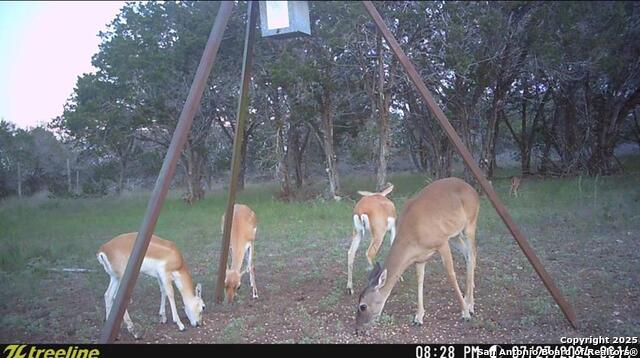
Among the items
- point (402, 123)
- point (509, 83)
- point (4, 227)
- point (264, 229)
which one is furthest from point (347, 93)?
point (4, 227)

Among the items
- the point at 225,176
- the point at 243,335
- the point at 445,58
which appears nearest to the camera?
the point at 243,335

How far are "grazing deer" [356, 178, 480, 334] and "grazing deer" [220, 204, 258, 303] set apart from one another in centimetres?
194

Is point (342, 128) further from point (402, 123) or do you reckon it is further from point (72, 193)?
point (72, 193)

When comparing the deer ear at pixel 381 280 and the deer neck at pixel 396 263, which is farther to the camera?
the deer neck at pixel 396 263

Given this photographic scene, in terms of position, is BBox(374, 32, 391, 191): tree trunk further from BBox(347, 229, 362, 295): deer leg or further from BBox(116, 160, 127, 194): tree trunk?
BBox(347, 229, 362, 295): deer leg

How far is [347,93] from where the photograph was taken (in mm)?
A: 18391

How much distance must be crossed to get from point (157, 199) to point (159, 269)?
2131 millimetres

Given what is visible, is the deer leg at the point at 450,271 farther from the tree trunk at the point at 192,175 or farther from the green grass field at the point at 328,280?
the tree trunk at the point at 192,175

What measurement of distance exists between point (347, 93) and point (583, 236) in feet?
35.4

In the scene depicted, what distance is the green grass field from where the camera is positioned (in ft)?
17.5

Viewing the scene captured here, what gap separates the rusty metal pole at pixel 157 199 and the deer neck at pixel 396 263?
259 centimetres

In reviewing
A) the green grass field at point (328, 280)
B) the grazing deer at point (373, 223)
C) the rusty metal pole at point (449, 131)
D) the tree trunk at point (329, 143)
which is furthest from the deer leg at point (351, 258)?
the tree trunk at point (329, 143)

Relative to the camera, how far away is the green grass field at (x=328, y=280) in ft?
17.5

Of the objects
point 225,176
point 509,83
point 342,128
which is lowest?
point 225,176
